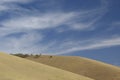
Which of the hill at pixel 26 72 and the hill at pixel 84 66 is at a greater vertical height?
the hill at pixel 84 66

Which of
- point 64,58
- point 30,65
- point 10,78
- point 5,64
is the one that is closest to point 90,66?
point 64,58

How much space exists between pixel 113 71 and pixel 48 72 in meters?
17.7

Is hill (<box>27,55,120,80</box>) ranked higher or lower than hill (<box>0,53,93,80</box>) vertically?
higher

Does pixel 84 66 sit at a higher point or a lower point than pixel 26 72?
higher

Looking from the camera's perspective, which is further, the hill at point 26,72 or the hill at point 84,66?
the hill at point 84,66

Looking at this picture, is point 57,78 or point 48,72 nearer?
point 57,78

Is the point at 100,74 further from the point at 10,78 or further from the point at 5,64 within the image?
the point at 10,78

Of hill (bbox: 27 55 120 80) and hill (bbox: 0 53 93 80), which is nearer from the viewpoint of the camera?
hill (bbox: 0 53 93 80)

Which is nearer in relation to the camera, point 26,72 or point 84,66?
point 26,72

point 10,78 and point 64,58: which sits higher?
point 64,58

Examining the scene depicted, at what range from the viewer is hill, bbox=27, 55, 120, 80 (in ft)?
149

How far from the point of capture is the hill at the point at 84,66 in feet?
149

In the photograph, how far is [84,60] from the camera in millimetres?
55062

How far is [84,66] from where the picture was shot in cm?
5116
